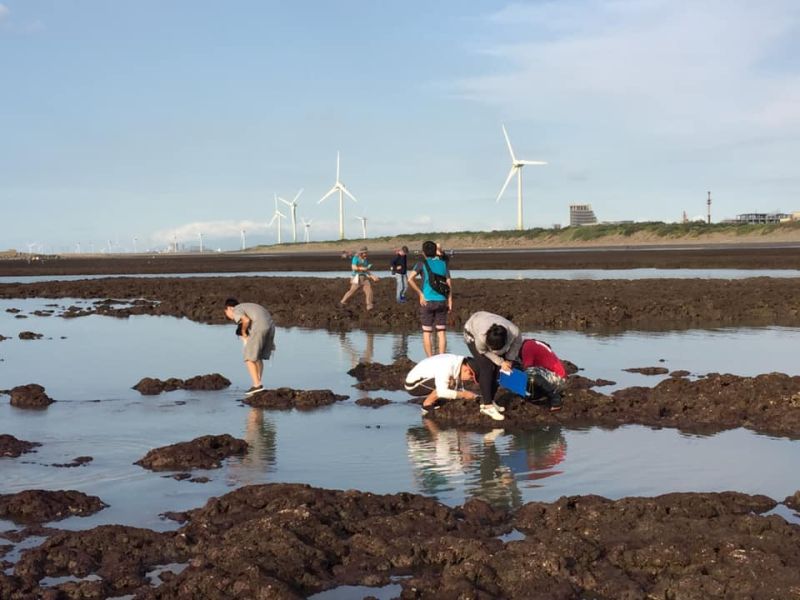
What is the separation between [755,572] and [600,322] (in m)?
17.7

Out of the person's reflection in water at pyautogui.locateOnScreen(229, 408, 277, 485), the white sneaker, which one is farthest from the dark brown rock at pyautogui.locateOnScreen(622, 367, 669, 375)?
the person's reflection in water at pyautogui.locateOnScreen(229, 408, 277, 485)

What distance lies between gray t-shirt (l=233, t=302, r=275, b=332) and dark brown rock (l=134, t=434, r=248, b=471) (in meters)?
3.69

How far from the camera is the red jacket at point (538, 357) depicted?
13.0 meters

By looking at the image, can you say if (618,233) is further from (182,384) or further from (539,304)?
(182,384)

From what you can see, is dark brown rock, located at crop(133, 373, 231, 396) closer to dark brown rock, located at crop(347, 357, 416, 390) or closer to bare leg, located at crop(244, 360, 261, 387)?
bare leg, located at crop(244, 360, 261, 387)

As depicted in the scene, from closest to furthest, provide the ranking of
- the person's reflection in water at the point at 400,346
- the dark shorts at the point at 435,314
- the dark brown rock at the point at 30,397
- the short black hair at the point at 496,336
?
the short black hair at the point at 496,336 < the dark brown rock at the point at 30,397 < the dark shorts at the point at 435,314 < the person's reflection in water at the point at 400,346

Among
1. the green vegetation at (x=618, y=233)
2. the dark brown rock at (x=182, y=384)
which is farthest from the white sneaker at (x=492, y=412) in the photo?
the green vegetation at (x=618, y=233)

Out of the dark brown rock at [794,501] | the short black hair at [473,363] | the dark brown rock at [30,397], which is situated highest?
the short black hair at [473,363]

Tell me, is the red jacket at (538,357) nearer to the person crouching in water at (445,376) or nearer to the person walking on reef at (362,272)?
the person crouching in water at (445,376)

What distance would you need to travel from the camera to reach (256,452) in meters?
10.9

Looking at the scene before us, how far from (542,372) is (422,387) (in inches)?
76.9

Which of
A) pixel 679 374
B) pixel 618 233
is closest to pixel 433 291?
pixel 679 374

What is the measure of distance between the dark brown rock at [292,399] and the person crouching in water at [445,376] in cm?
140

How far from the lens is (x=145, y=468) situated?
10.2 meters
